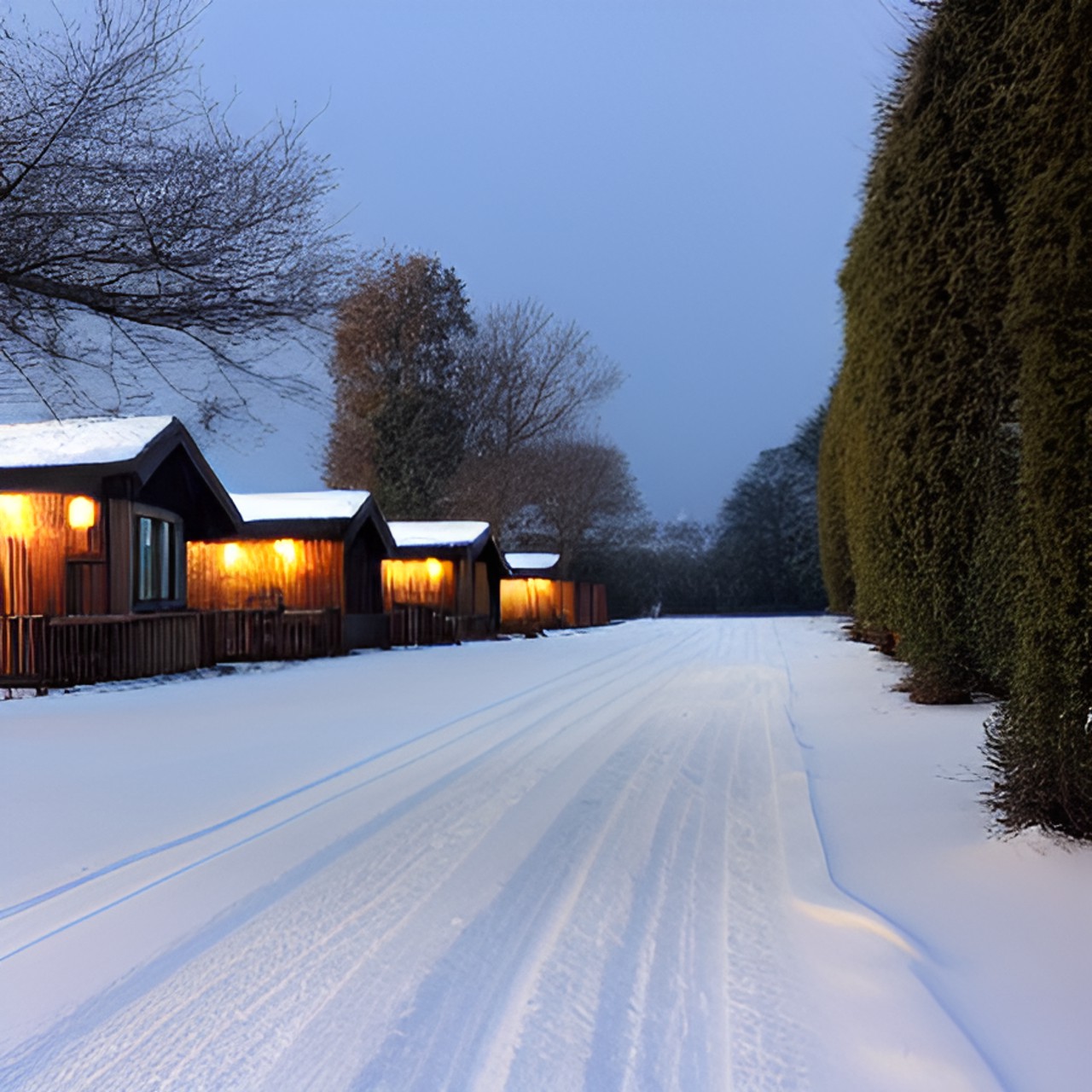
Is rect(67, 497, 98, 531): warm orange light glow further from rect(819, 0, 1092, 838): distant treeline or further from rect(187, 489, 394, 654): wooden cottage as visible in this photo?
rect(819, 0, 1092, 838): distant treeline

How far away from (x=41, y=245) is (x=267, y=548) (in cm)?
1404

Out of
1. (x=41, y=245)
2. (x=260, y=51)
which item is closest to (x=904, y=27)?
(x=260, y=51)

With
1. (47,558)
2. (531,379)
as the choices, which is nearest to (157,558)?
→ (47,558)

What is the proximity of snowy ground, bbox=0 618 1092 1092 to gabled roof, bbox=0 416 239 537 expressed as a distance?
7.31 meters

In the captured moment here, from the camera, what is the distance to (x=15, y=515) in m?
13.4

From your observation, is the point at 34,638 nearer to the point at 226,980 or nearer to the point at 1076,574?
the point at 226,980

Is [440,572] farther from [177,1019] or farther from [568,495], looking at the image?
[177,1019]

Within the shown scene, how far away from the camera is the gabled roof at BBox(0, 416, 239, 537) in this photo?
13.3m

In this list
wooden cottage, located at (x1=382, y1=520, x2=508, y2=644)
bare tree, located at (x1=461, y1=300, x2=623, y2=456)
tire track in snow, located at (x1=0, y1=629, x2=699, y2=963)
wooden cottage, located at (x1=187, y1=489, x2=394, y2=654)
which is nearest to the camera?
tire track in snow, located at (x1=0, y1=629, x2=699, y2=963)

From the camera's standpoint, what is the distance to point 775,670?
555 inches

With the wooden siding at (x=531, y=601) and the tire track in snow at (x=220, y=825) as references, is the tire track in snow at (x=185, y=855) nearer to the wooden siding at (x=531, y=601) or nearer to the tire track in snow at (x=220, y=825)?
the tire track in snow at (x=220, y=825)

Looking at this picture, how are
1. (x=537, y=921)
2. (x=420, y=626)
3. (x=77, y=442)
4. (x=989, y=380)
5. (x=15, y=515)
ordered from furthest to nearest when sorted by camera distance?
(x=420, y=626), (x=77, y=442), (x=15, y=515), (x=989, y=380), (x=537, y=921)

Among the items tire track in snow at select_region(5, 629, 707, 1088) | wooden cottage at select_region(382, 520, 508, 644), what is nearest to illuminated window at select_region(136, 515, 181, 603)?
wooden cottage at select_region(382, 520, 508, 644)

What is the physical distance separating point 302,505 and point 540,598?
16.5 m
